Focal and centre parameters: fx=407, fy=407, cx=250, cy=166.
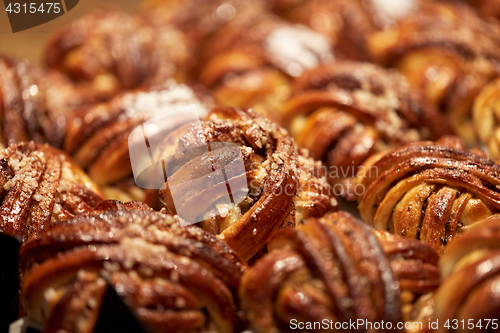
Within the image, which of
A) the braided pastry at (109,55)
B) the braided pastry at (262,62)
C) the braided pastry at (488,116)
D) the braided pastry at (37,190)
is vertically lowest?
the braided pastry at (488,116)

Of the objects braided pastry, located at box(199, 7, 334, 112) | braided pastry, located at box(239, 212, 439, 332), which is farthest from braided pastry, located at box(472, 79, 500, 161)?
braided pastry, located at box(239, 212, 439, 332)

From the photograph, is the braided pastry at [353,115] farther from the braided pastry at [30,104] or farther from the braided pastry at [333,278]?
the braided pastry at [30,104]

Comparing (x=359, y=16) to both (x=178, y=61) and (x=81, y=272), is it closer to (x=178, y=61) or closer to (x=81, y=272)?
(x=178, y=61)

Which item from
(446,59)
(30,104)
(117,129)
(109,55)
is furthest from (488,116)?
(30,104)

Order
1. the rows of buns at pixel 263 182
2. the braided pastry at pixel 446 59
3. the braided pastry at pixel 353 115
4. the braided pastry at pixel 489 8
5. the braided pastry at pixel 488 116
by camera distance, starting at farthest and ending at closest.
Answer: the braided pastry at pixel 489 8 < the braided pastry at pixel 446 59 < the braided pastry at pixel 488 116 < the braided pastry at pixel 353 115 < the rows of buns at pixel 263 182

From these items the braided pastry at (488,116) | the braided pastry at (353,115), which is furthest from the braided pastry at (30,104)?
the braided pastry at (488,116)

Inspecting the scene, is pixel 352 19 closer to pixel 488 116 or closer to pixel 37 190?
pixel 488 116
